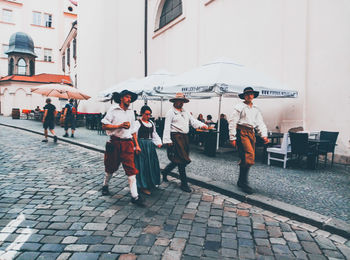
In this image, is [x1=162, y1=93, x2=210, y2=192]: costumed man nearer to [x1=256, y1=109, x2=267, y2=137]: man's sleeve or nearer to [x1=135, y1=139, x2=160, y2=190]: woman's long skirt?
[x1=135, y1=139, x2=160, y2=190]: woman's long skirt

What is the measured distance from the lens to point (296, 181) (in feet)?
18.6

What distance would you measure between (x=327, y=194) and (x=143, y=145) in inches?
134

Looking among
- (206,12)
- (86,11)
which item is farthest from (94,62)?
(206,12)

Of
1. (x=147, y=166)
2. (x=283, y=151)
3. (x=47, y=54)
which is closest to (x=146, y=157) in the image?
(x=147, y=166)

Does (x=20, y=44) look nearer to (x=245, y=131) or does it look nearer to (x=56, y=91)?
(x=56, y=91)

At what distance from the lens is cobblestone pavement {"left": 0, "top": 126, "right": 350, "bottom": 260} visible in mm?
2883

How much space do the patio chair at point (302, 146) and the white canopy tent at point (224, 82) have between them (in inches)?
50.1

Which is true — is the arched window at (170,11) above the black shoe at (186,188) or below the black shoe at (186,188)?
above

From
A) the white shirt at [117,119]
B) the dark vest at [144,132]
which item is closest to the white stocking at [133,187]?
the white shirt at [117,119]

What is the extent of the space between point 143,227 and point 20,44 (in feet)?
116

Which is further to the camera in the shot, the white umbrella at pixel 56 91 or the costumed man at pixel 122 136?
the white umbrella at pixel 56 91

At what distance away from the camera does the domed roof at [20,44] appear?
31594 millimetres

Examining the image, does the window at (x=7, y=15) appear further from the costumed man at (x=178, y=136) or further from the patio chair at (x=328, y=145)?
the patio chair at (x=328, y=145)

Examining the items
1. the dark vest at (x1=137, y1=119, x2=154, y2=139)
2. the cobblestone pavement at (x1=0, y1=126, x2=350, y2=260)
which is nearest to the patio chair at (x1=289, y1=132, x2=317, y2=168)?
the cobblestone pavement at (x1=0, y1=126, x2=350, y2=260)
